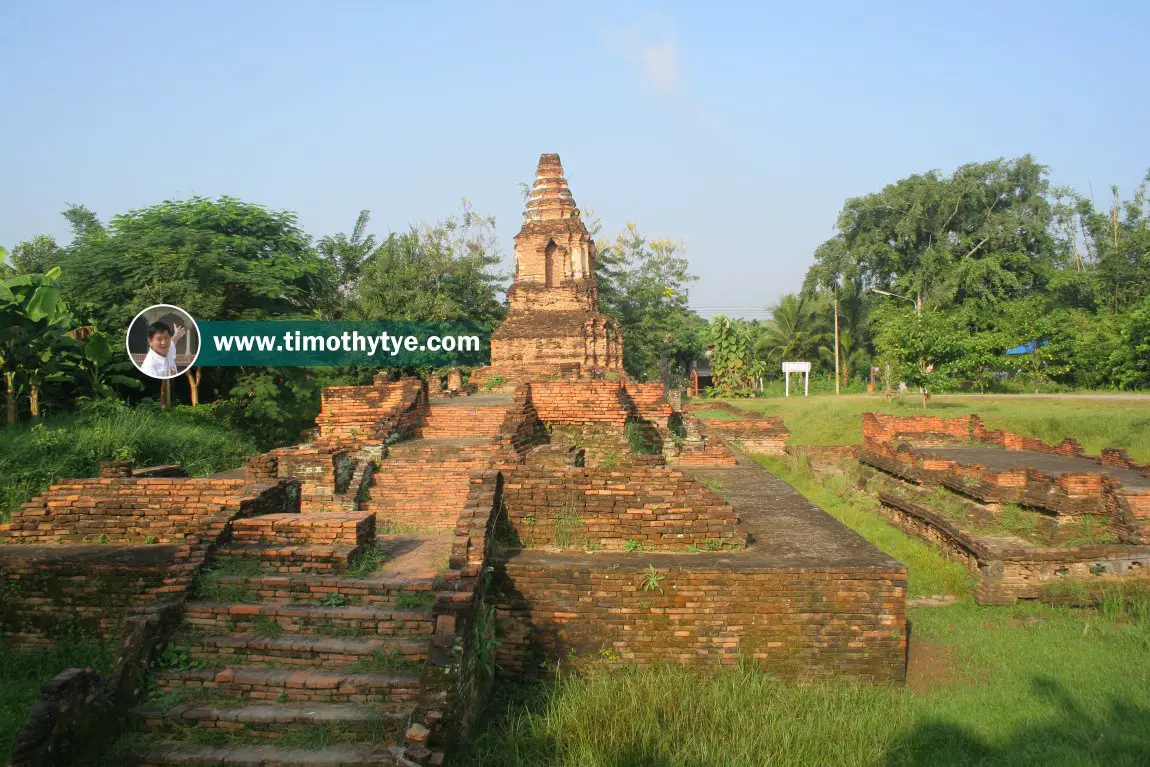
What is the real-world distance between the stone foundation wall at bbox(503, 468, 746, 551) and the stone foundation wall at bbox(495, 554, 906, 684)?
632mm

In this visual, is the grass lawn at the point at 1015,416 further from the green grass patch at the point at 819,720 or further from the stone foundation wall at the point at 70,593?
the stone foundation wall at the point at 70,593

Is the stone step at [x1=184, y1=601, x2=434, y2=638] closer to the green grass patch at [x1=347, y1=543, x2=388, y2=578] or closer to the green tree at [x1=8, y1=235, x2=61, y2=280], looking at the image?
the green grass patch at [x1=347, y1=543, x2=388, y2=578]

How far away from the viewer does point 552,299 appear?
1947 cm

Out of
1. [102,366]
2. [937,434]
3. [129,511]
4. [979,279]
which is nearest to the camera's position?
[129,511]

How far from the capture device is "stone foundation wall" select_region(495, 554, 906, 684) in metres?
6.08

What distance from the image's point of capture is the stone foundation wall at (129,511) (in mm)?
7293

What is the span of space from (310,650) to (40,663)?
2629mm

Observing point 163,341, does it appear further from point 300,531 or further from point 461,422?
point 300,531

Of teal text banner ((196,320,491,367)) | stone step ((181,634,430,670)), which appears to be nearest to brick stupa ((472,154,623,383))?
teal text banner ((196,320,491,367))

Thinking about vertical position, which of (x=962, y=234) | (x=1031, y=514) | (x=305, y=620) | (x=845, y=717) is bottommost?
(x=845, y=717)

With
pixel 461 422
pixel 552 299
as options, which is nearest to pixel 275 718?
pixel 461 422

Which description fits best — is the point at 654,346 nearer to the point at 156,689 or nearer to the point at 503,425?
the point at 503,425

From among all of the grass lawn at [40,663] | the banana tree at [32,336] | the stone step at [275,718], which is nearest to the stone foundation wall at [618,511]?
the stone step at [275,718]

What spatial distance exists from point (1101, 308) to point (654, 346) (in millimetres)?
16562
